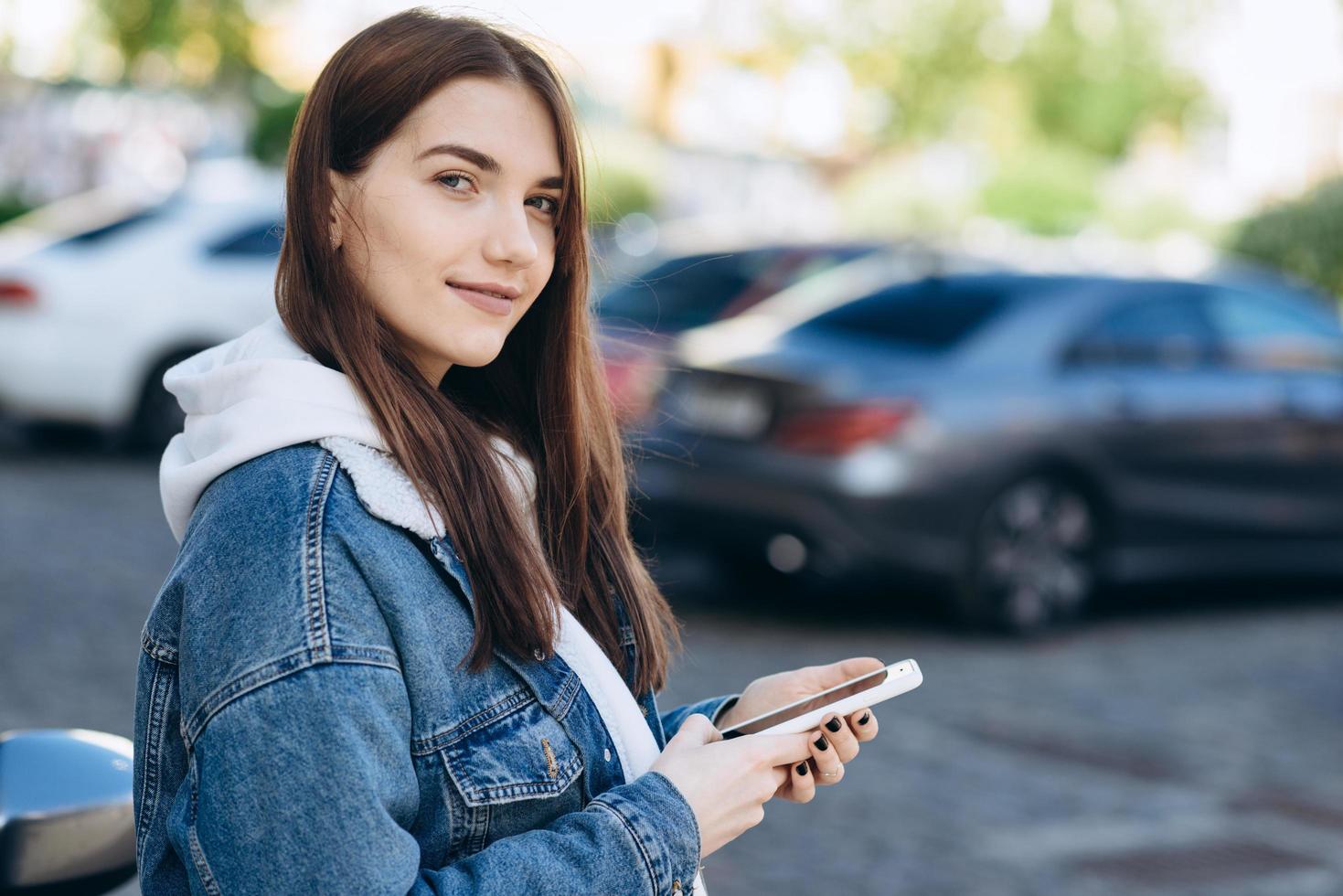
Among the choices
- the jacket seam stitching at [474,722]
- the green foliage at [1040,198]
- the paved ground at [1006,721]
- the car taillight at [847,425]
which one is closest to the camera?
the jacket seam stitching at [474,722]

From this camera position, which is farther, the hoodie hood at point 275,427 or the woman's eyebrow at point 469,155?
the woman's eyebrow at point 469,155

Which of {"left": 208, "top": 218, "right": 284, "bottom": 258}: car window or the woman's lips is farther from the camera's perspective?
{"left": 208, "top": 218, "right": 284, "bottom": 258}: car window

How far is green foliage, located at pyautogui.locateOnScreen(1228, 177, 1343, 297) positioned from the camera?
18.4m

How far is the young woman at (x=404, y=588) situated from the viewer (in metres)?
1.36

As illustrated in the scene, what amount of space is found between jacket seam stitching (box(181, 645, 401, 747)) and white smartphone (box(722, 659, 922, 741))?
0.49m

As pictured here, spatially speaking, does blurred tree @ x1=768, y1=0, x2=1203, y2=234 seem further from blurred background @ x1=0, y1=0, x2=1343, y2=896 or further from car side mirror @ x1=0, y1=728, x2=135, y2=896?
car side mirror @ x1=0, y1=728, x2=135, y2=896

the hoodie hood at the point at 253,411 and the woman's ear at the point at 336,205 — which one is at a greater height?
the woman's ear at the point at 336,205

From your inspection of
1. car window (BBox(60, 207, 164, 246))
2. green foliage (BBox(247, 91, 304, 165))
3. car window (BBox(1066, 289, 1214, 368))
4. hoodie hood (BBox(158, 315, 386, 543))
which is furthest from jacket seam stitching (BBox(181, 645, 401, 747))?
green foliage (BBox(247, 91, 304, 165))

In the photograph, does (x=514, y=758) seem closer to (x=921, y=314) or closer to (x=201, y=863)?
(x=201, y=863)

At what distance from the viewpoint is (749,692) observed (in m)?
2.03

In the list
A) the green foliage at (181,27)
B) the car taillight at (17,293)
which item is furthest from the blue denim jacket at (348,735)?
the green foliage at (181,27)

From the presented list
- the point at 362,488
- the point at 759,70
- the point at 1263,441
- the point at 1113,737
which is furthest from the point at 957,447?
the point at 759,70

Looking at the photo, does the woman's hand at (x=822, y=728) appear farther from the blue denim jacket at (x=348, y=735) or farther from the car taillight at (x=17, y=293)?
the car taillight at (x=17, y=293)

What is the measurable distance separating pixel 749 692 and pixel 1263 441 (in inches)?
254
